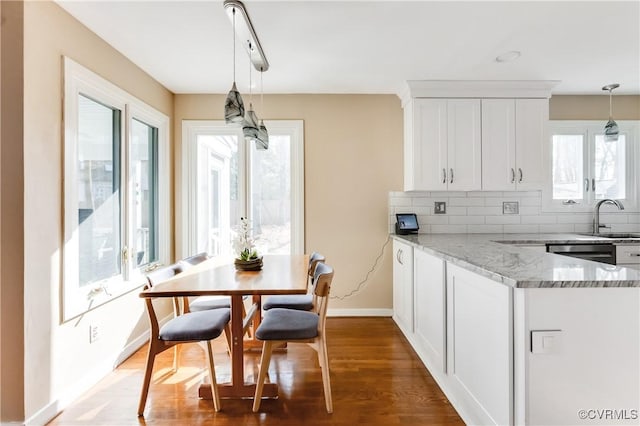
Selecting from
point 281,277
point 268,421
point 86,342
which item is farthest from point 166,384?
point 281,277

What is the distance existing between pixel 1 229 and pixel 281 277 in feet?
4.95

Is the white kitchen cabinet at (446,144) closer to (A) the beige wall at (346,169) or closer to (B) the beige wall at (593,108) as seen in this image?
(A) the beige wall at (346,169)

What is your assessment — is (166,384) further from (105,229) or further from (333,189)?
(333,189)

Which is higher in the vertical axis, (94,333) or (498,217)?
(498,217)

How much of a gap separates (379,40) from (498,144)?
168 centimetres

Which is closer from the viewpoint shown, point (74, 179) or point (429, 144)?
point (74, 179)

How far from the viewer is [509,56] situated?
2613 millimetres

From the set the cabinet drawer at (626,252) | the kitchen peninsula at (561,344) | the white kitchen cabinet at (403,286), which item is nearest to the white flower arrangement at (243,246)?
the white kitchen cabinet at (403,286)

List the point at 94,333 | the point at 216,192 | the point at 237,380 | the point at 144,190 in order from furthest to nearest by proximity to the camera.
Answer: the point at 216,192
the point at 144,190
the point at 94,333
the point at 237,380

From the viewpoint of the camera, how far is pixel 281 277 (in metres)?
2.04

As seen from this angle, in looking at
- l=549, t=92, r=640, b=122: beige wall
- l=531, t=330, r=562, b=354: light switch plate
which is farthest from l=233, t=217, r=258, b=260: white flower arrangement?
l=549, t=92, r=640, b=122: beige wall

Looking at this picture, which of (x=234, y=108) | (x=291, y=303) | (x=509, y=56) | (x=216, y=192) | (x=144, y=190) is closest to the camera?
(x=234, y=108)

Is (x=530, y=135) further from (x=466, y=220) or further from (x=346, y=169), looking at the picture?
(x=346, y=169)

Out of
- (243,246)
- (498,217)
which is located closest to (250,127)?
(243,246)
